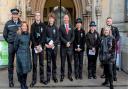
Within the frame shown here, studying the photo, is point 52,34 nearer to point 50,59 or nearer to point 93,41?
point 50,59

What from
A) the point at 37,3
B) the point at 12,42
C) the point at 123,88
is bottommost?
the point at 123,88

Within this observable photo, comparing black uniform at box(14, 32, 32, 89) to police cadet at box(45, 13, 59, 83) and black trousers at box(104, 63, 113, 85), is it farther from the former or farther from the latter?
black trousers at box(104, 63, 113, 85)

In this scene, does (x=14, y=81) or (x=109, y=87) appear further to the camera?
(x=14, y=81)

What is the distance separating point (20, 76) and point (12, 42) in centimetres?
119

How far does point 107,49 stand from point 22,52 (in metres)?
2.33

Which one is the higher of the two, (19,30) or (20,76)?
(19,30)

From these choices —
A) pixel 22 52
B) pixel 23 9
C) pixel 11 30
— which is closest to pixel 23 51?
pixel 22 52

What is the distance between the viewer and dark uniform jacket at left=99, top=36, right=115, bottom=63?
1130 centimetres

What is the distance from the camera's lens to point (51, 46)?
12.1 meters

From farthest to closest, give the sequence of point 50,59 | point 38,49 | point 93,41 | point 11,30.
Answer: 1. point 93,41
2. point 50,59
3. point 38,49
4. point 11,30

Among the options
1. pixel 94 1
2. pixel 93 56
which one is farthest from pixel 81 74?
pixel 94 1

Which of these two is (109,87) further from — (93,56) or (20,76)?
(20,76)

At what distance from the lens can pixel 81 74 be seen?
12.8 metres

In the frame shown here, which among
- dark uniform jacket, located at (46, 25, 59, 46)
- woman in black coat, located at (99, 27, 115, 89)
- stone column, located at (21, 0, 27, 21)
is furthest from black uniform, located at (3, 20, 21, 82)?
stone column, located at (21, 0, 27, 21)
